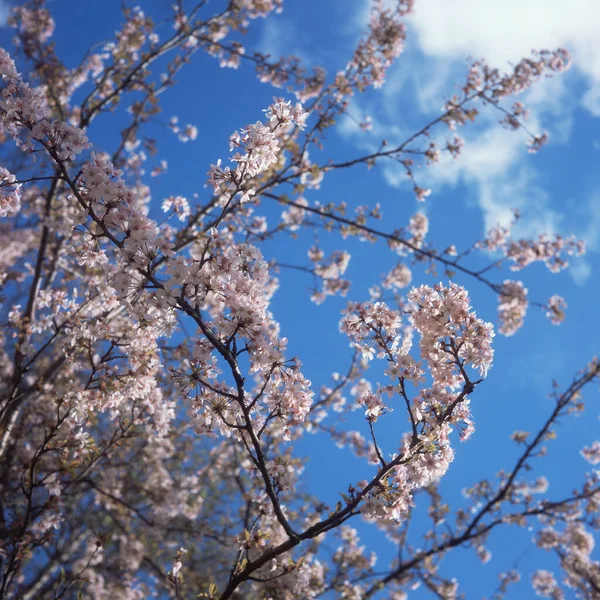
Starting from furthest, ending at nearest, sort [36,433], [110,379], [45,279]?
1. [36,433]
2. [45,279]
3. [110,379]

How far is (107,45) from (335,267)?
541cm

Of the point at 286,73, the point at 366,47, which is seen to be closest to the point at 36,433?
the point at 286,73

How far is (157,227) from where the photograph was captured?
8.88 ft

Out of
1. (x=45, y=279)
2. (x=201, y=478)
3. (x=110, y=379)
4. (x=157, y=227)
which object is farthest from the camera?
(x=201, y=478)

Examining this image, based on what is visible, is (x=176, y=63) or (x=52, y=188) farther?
(x=176, y=63)

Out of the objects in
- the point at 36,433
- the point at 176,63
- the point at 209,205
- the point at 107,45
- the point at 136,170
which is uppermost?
the point at 136,170

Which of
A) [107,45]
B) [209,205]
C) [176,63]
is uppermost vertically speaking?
[107,45]

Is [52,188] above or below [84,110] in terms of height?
below

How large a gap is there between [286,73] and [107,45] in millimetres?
2906

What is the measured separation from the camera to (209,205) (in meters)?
6.60

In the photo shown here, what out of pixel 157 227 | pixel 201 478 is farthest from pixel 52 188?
pixel 201 478

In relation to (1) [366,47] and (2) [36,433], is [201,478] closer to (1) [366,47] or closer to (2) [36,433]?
(2) [36,433]

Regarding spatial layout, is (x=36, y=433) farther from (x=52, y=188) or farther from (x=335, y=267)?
(x=335, y=267)

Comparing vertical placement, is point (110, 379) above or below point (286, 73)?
below
